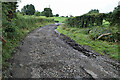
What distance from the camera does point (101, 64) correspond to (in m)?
6.58

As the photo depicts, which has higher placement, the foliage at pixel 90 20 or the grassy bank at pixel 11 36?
the foliage at pixel 90 20

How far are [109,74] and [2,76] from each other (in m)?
6.32

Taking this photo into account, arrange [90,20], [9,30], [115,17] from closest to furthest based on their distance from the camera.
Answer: [9,30]
[115,17]
[90,20]

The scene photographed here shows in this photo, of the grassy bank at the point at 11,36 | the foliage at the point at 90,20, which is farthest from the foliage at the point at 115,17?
the grassy bank at the point at 11,36

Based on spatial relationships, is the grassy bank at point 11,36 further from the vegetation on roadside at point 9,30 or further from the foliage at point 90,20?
the foliage at point 90,20

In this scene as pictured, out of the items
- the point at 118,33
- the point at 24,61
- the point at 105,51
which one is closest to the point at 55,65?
the point at 24,61

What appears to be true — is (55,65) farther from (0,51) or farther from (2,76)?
(0,51)

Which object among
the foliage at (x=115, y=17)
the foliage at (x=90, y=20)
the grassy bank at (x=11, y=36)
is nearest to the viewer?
the grassy bank at (x=11, y=36)

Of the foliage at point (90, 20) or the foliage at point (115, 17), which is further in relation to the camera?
the foliage at point (90, 20)

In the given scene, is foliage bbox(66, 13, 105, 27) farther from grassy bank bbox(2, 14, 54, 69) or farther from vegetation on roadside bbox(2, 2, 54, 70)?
vegetation on roadside bbox(2, 2, 54, 70)

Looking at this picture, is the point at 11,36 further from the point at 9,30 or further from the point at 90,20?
the point at 90,20

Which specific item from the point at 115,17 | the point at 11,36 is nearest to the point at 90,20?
the point at 115,17

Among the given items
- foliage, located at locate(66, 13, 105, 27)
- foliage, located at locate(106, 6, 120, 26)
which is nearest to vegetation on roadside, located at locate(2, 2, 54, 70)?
foliage, located at locate(66, 13, 105, 27)

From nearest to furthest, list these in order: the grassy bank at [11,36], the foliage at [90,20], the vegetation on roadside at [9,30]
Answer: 1. the grassy bank at [11,36]
2. the vegetation on roadside at [9,30]
3. the foliage at [90,20]
